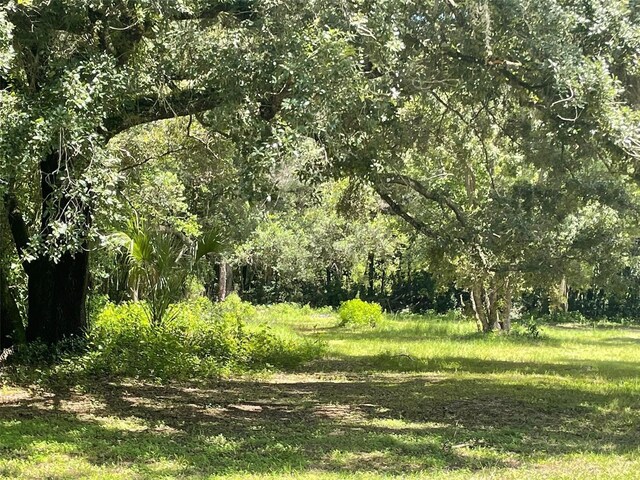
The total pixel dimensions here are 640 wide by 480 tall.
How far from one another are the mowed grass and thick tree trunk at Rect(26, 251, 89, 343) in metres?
1.13

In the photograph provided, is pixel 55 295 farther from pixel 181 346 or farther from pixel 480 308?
pixel 480 308

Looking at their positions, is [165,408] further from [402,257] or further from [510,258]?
[402,257]

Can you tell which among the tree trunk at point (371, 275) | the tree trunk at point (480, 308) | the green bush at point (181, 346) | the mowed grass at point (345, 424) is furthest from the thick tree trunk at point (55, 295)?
the tree trunk at point (371, 275)

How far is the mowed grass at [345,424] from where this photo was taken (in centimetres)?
524

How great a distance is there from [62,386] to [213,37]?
4643 millimetres

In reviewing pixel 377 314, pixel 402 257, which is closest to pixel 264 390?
pixel 377 314

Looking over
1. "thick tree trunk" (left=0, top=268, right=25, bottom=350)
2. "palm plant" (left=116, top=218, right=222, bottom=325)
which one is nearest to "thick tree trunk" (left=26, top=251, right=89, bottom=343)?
"thick tree trunk" (left=0, top=268, right=25, bottom=350)

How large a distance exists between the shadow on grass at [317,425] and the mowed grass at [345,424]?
0.02 m

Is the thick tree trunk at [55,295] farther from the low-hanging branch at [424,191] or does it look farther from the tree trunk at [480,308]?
the tree trunk at [480,308]

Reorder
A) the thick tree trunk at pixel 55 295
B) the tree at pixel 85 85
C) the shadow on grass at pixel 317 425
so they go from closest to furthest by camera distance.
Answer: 1. the shadow on grass at pixel 317 425
2. the tree at pixel 85 85
3. the thick tree trunk at pixel 55 295

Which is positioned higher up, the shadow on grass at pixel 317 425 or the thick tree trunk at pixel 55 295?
the thick tree trunk at pixel 55 295

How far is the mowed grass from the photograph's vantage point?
5.24 m

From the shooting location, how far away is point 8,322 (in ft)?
31.2

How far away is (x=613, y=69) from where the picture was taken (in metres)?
7.38
